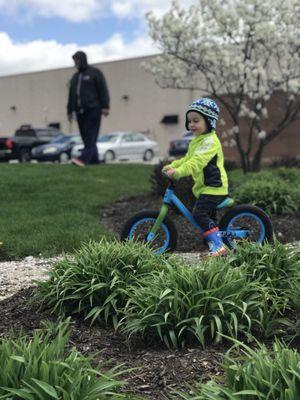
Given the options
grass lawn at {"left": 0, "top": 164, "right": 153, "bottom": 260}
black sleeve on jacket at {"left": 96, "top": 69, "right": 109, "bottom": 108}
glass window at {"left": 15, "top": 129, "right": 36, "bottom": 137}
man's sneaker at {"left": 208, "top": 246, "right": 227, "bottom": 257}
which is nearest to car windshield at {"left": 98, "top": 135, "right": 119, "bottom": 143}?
glass window at {"left": 15, "top": 129, "right": 36, "bottom": 137}

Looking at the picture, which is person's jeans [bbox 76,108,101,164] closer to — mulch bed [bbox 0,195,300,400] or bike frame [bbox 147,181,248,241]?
bike frame [bbox 147,181,248,241]

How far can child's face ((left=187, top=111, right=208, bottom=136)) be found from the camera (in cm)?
515

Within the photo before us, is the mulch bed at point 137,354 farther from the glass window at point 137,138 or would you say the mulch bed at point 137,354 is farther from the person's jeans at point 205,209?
the glass window at point 137,138

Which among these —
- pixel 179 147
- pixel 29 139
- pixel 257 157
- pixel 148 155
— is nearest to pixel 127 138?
→ pixel 148 155

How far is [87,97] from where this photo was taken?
1062cm

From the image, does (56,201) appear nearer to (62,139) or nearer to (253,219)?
(253,219)

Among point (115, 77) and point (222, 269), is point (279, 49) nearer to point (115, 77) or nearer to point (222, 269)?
point (222, 269)

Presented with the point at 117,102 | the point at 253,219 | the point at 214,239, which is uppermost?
the point at 117,102

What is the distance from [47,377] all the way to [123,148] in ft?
76.1

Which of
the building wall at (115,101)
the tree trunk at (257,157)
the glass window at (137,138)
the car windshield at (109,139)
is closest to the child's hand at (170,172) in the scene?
the tree trunk at (257,157)

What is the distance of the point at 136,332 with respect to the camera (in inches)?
124

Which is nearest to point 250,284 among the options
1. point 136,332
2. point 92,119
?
point 136,332

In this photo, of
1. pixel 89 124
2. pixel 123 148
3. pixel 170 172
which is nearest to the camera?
pixel 170 172

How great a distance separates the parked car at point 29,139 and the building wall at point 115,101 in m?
12.2
